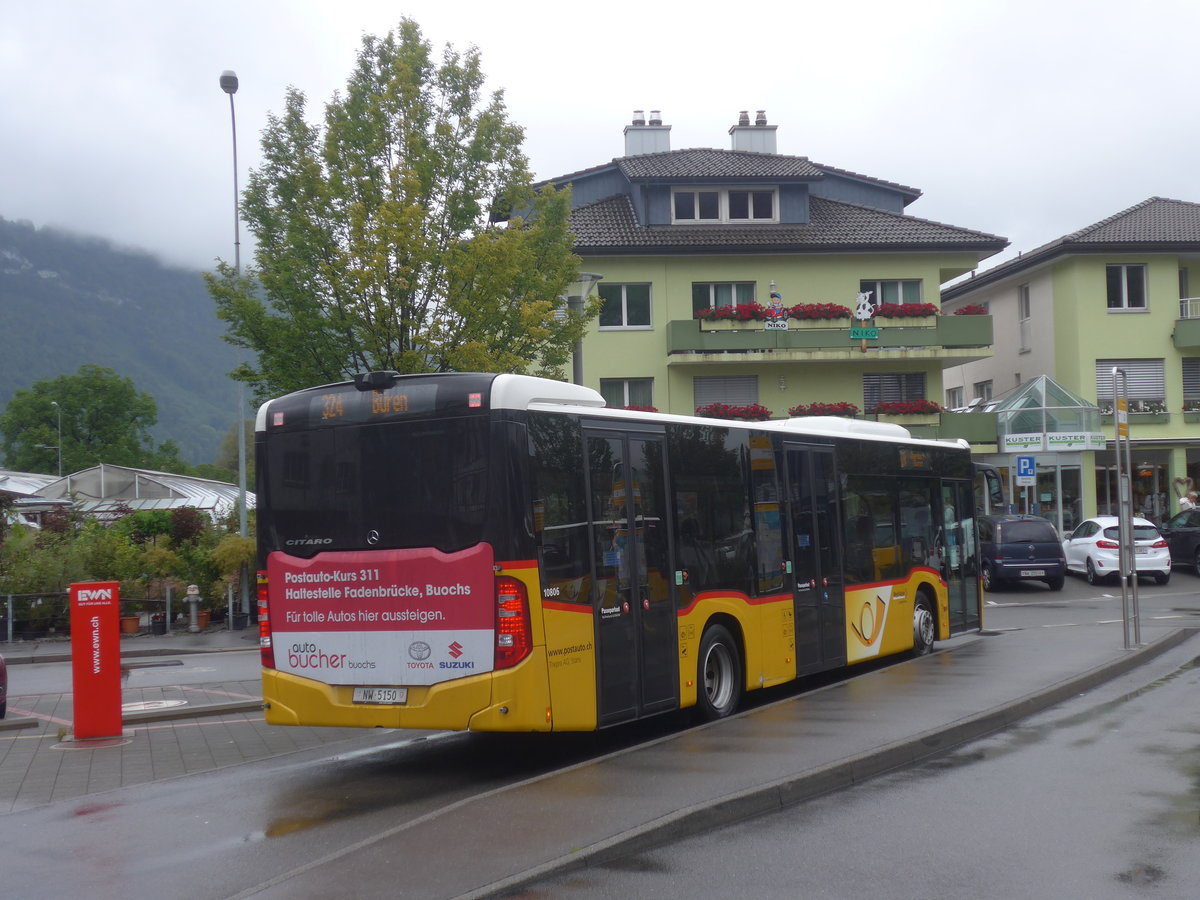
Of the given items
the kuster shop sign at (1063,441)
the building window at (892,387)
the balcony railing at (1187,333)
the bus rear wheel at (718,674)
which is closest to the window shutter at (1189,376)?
the balcony railing at (1187,333)

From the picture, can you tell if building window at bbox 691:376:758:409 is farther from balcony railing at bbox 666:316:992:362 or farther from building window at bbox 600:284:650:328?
building window at bbox 600:284:650:328

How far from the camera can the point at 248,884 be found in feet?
21.4

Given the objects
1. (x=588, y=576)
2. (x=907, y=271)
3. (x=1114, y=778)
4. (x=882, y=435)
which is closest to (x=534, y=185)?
(x=882, y=435)

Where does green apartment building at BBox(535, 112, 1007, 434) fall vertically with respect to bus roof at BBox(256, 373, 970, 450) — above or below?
above

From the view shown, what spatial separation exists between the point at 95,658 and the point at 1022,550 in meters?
24.4

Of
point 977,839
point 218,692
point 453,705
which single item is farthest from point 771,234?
point 977,839

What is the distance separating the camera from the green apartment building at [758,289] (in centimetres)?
4047

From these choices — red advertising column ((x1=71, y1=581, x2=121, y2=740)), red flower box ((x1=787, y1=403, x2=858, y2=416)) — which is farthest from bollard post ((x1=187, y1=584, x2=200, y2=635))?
red flower box ((x1=787, y1=403, x2=858, y2=416))

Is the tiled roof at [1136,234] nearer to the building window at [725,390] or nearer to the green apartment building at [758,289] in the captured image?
the green apartment building at [758,289]

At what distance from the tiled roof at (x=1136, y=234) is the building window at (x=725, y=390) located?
11459mm

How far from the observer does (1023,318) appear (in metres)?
47.2

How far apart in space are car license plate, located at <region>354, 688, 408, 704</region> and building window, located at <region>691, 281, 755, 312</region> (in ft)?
108

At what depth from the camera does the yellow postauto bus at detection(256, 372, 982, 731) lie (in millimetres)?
8945

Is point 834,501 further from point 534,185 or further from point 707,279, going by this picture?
point 707,279
